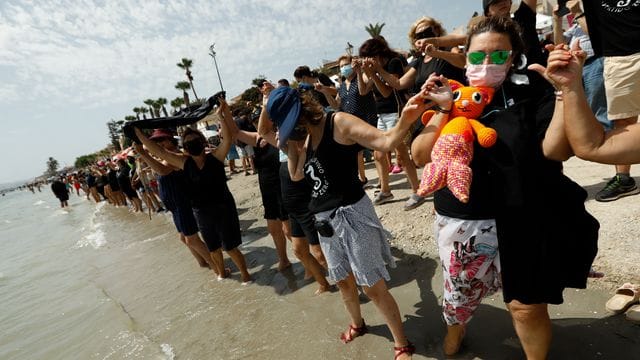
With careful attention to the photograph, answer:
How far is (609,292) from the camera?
260 cm

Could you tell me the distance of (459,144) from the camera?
1.54m

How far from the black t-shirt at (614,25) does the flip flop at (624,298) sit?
1.86 metres

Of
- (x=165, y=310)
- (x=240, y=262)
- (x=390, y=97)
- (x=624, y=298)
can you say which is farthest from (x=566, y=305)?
(x=165, y=310)

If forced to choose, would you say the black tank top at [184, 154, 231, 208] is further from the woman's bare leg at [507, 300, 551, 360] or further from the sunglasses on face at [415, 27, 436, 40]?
the woman's bare leg at [507, 300, 551, 360]

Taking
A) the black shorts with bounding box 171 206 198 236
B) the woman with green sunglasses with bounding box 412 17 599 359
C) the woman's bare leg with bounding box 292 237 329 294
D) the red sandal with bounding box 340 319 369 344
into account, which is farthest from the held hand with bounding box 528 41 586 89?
the black shorts with bounding box 171 206 198 236

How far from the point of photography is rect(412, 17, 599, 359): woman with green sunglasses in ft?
5.26

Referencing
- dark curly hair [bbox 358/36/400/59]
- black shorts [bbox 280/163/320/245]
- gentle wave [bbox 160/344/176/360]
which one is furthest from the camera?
dark curly hair [bbox 358/36/400/59]

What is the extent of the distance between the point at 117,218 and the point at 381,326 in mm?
14128

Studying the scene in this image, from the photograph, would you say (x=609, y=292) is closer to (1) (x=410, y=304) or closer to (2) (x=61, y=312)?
(1) (x=410, y=304)

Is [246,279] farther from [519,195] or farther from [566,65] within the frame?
[566,65]

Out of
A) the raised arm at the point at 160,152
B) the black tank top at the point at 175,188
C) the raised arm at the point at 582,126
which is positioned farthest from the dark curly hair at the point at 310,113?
the black tank top at the point at 175,188

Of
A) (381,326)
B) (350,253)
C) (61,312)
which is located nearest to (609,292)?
(381,326)

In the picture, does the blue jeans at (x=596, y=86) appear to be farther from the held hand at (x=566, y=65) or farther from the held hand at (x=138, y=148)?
the held hand at (x=138, y=148)

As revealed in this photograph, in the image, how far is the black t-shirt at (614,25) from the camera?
2.64m
